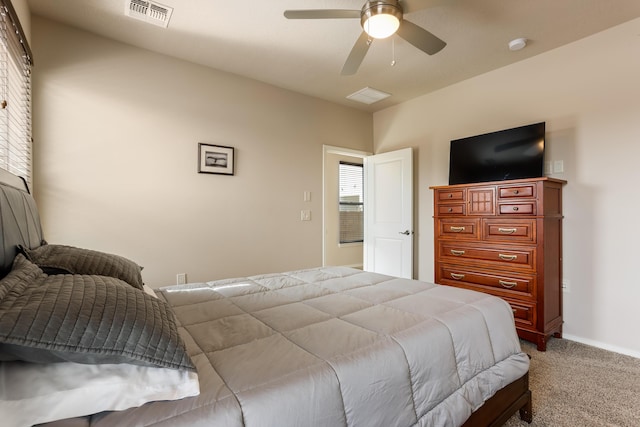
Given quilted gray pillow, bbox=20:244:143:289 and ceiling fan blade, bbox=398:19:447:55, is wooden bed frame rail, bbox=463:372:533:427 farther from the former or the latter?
ceiling fan blade, bbox=398:19:447:55

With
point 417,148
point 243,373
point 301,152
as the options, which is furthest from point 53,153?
point 417,148

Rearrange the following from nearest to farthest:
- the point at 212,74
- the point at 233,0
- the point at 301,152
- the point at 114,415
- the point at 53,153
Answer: the point at 114,415 < the point at 233,0 < the point at 53,153 < the point at 212,74 < the point at 301,152

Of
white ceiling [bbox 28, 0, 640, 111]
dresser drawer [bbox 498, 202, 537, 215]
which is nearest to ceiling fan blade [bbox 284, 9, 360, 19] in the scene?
white ceiling [bbox 28, 0, 640, 111]

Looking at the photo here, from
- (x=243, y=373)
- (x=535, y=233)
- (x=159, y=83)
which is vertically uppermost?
(x=159, y=83)

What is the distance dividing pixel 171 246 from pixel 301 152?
6.16 ft

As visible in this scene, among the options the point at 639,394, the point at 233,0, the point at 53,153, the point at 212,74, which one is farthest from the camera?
the point at 212,74

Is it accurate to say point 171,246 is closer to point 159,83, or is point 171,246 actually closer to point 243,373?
point 159,83

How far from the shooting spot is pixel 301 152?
3.92m

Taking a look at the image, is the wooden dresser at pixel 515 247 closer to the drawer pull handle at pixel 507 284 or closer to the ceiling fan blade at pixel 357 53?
the drawer pull handle at pixel 507 284

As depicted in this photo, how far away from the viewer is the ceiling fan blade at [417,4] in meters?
1.82

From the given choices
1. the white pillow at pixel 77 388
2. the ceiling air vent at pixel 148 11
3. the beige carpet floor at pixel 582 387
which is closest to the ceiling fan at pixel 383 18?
the ceiling air vent at pixel 148 11

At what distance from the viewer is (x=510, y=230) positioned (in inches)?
107

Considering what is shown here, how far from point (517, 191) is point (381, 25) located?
1.82 metres

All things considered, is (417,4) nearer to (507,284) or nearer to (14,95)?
(507,284)
